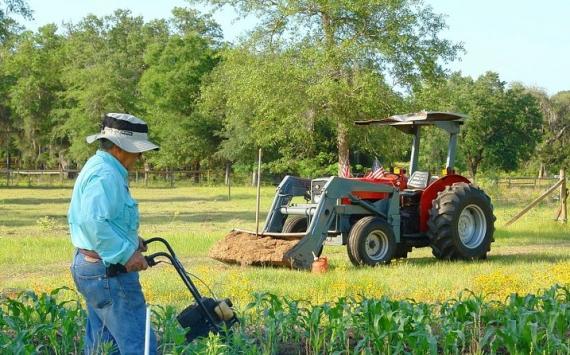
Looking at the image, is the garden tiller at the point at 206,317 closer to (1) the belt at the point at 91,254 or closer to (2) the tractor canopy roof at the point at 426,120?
(1) the belt at the point at 91,254

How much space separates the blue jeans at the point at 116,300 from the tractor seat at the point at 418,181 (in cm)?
938

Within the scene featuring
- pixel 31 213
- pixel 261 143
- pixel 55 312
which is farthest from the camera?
pixel 261 143

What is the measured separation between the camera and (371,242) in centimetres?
1247

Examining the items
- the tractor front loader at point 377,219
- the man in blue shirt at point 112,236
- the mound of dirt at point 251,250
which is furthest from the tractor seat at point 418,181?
the man in blue shirt at point 112,236

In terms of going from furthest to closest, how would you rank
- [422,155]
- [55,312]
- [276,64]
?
1. [422,155]
2. [276,64]
3. [55,312]

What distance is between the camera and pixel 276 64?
27328 millimetres

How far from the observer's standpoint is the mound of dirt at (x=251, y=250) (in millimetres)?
11461

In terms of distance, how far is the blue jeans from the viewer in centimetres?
484

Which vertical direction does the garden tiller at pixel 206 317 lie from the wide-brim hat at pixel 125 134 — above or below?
below

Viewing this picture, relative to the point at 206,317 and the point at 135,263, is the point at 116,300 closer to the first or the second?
the point at 135,263

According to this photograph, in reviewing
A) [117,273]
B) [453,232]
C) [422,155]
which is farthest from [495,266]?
[422,155]

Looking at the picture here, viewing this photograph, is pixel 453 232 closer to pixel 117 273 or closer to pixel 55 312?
pixel 55 312

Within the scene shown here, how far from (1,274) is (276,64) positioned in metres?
17.0

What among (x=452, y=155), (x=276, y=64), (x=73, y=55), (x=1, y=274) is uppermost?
(x=73, y=55)
